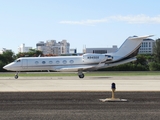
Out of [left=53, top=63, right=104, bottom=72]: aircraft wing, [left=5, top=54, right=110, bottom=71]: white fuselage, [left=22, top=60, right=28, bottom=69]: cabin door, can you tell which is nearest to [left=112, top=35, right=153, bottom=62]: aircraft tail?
[left=5, top=54, right=110, bottom=71]: white fuselage

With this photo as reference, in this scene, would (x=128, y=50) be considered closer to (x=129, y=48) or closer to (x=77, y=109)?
(x=129, y=48)

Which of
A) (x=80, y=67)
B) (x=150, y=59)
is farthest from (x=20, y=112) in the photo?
(x=150, y=59)

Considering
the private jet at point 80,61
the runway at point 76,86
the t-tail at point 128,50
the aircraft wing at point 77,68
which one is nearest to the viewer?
the runway at point 76,86

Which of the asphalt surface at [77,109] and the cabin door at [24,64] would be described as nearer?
the asphalt surface at [77,109]

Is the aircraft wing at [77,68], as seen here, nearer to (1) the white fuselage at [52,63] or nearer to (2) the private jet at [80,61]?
(2) the private jet at [80,61]

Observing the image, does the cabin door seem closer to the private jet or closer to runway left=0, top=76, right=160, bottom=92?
the private jet

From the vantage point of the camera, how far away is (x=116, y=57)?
46875 mm

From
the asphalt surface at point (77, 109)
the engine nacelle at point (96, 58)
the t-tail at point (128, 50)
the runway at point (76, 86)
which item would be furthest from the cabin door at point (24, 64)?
the asphalt surface at point (77, 109)

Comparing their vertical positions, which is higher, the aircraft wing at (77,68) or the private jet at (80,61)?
the private jet at (80,61)

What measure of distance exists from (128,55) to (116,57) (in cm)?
165

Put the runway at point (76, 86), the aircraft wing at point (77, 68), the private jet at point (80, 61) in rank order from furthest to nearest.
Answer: the private jet at point (80, 61), the aircraft wing at point (77, 68), the runway at point (76, 86)

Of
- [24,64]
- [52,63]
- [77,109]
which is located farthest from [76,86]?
[24,64]

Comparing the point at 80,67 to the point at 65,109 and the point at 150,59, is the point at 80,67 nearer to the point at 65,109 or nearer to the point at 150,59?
the point at 65,109

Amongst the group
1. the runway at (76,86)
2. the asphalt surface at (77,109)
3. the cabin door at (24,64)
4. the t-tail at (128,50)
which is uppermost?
the t-tail at (128,50)
